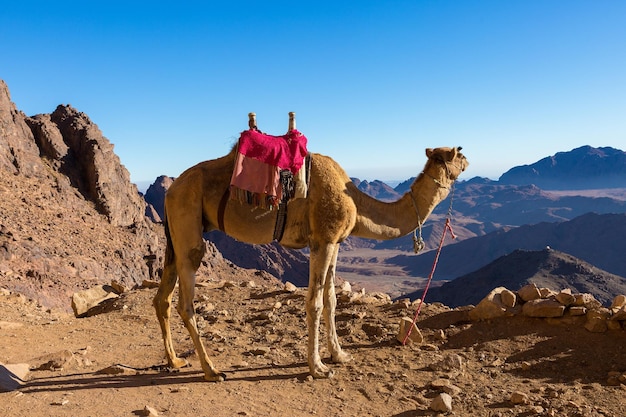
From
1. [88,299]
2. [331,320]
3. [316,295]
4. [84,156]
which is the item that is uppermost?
[84,156]

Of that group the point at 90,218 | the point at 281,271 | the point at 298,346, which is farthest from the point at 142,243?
the point at 298,346

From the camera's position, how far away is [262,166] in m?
6.50

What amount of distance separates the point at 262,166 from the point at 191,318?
2260 millimetres

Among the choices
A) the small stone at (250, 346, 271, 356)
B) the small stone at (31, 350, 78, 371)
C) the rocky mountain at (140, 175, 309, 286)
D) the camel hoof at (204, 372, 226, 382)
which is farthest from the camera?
the rocky mountain at (140, 175, 309, 286)

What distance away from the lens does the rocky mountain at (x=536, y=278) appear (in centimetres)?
5384

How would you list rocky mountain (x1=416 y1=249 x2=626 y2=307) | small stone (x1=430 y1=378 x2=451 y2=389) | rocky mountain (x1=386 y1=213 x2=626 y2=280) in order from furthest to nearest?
rocky mountain (x1=386 y1=213 x2=626 y2=280)
rocky mountain (x1=416 y1=249 x2=626 y2=307)
small stone (x1=430 y1=378 x2=451 y2=389)

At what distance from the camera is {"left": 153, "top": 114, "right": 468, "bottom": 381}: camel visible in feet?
21.7

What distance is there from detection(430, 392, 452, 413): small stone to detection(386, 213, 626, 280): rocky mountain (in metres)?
115

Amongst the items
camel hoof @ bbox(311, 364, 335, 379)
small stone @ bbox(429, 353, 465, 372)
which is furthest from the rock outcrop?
small stone @ bbox(429, 353, 465, 372)

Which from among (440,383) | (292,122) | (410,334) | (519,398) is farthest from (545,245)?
(292,122)

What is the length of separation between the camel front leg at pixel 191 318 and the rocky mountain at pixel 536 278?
48636mm

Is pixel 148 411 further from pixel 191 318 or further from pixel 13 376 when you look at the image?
pixel 13 376

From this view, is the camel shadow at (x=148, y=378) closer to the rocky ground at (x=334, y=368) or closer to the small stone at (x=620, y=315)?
the rocky ground at (x=334, y=368)

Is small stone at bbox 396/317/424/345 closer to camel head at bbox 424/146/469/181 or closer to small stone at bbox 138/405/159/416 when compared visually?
camel head at bbox 424/146/469/181
